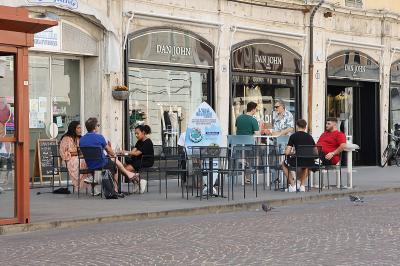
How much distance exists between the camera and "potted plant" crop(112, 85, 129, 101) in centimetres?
1877

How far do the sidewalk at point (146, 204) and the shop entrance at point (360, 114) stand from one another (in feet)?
27.7

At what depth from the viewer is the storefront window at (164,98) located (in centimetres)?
1980

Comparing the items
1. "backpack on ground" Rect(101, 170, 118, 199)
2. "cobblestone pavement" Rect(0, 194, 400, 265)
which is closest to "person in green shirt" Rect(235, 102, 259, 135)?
"backpack on ground" Rect(101, 170, 118, 199)

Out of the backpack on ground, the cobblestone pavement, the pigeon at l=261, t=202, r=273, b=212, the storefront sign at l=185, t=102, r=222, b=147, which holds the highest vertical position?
the storefront sign at l=185, t=102, r=222, b=147

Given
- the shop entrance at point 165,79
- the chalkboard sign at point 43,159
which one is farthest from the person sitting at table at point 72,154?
the shop entrance at point 165,79

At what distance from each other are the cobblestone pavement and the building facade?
656 centimetres

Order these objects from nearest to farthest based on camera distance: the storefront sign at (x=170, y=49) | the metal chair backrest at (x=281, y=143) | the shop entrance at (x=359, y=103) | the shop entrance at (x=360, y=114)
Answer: the metal chair backrest at (x=281, y=143), the storefront sign at (x=170, y=49), the shop entrance at (x=359, y=103), the shop entrance at (x=360, y=114)

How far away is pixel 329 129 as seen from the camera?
17547 mm

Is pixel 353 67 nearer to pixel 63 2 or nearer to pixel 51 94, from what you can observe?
pixel 51 94

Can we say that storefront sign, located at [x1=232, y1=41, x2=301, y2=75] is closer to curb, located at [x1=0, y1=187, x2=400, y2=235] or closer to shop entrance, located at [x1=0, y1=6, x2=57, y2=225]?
curb, located at [x1=0, y1=187, x2=400, y2=235]

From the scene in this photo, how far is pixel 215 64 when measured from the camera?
2155cm

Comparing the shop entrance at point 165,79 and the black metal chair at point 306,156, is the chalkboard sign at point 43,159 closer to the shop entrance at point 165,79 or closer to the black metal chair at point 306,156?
the shop entrance at point 165,79

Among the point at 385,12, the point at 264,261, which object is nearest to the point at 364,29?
the point at 385,12

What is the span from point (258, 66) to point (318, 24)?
123 inches
